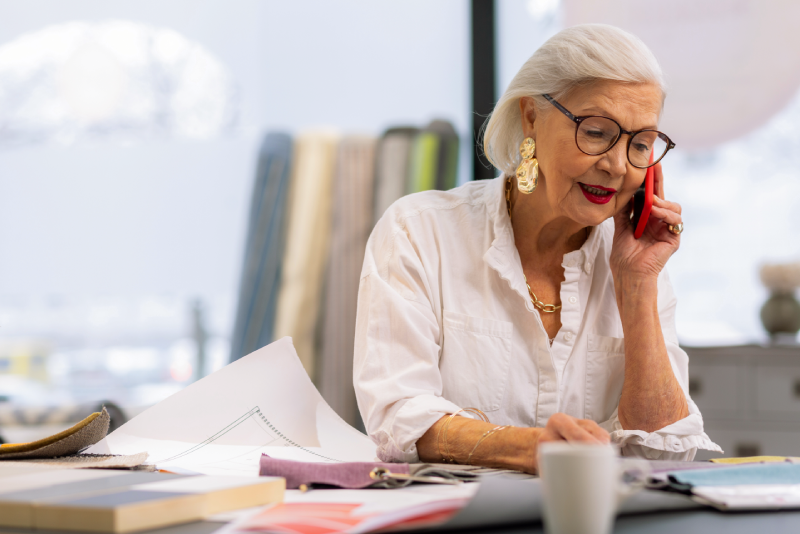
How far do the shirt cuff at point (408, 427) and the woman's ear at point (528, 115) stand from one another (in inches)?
22.3

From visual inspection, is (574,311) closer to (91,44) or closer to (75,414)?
(75,414)

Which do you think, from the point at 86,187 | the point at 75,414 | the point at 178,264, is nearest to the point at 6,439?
the point at 75,414

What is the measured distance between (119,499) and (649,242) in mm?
1127

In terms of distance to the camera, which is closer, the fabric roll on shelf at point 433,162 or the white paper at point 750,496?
the white paper at point 750,496

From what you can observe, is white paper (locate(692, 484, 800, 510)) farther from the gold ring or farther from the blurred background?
the blurred background

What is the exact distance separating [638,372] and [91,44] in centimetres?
265

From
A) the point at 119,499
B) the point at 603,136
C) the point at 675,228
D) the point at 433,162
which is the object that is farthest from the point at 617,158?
the point at 433,162

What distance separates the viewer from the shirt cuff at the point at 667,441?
4.01ft

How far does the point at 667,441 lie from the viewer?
1.23 m

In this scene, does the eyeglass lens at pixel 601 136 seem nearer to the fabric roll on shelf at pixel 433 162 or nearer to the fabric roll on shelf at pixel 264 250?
the fabric roll on shelf at pixel 433 162

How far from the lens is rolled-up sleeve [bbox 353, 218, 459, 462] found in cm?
112

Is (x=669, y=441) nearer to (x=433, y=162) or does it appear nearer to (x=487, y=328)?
(x=487, y=328)

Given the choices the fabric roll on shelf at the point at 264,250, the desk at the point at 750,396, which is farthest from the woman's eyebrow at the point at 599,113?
the fabric roll on shelf at the point at 264,250

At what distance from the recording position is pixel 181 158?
10.0 feet
